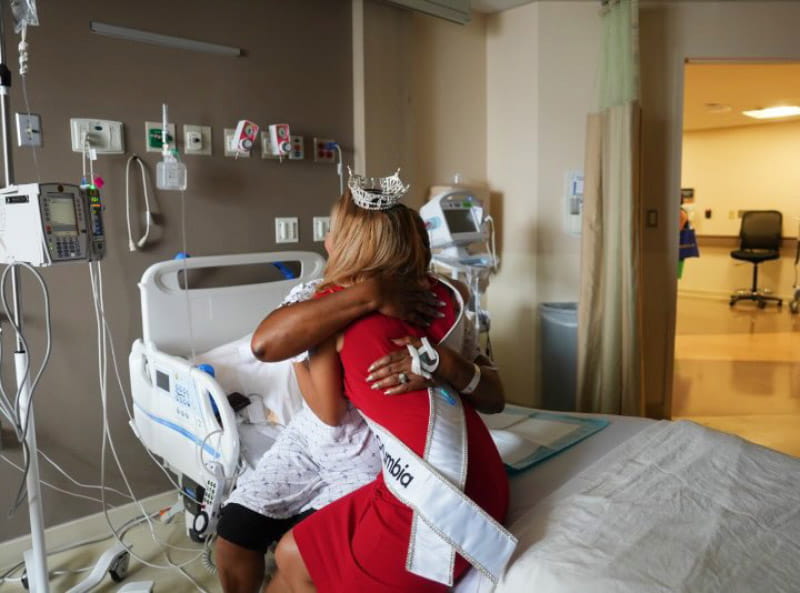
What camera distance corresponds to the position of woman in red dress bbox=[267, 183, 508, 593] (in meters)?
1.10

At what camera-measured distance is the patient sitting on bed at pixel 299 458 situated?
1.21 metres

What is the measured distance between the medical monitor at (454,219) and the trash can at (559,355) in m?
0.75

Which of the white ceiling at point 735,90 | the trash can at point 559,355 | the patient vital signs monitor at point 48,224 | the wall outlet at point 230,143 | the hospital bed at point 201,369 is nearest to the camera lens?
the patient vital signs monitor at point 48,224

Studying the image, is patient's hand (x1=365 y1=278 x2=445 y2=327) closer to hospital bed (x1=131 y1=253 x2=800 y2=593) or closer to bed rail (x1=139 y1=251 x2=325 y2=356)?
hospital bed (x1=131 y1=253 x2=800 y2=593)

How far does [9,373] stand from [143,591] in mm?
880

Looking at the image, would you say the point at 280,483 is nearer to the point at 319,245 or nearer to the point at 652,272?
the point at 319,245

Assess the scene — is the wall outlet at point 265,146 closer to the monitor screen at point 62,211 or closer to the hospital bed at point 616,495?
the hospital bed at point 616,495

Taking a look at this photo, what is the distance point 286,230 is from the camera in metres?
2.77

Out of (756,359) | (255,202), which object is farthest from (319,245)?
(756,359)

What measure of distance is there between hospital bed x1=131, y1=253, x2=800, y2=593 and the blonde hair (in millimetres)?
581

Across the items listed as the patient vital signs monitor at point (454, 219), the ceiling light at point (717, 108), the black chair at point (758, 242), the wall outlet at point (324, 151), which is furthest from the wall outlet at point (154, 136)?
the black chair at point (758, 242)

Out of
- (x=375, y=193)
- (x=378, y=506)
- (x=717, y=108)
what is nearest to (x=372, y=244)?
(x=375, y=193)

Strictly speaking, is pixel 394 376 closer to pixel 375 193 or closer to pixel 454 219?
pixel 375 193

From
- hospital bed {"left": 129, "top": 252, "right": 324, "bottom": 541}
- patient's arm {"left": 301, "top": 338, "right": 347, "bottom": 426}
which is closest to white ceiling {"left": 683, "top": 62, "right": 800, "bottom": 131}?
hospital bed {"left": 129, "top": 252, "right": 324, "bottom": 541}
